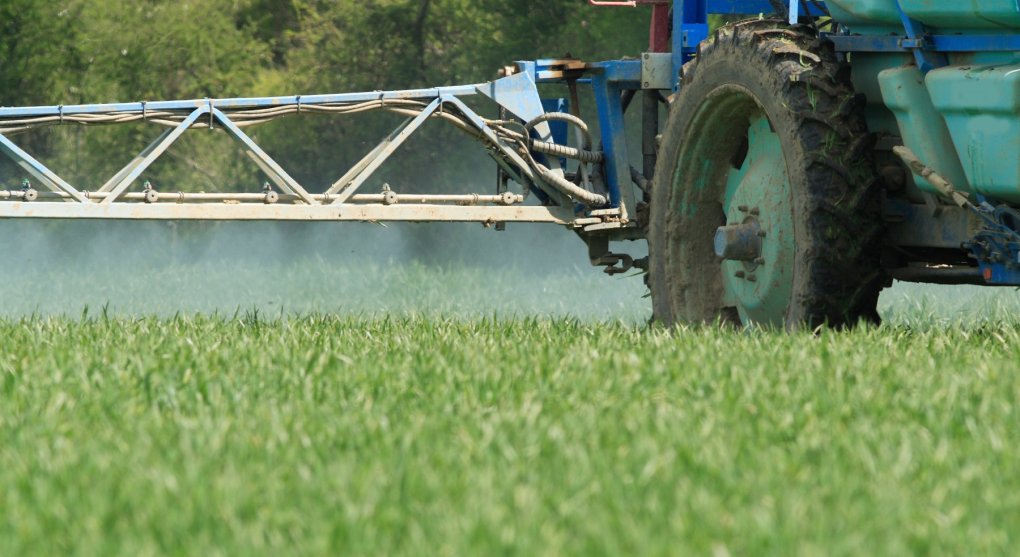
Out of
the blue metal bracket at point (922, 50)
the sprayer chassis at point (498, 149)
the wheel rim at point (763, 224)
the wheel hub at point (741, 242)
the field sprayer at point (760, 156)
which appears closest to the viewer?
the field sprayer at point (760, 156)

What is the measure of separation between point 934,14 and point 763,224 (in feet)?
4.23

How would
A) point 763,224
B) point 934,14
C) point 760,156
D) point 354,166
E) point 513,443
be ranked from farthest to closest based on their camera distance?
1. point 354,166
2. point 760,156
3. point 763,224
4. point 934,14
5. point 513,443

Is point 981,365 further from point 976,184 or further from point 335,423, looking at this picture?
point 335,423

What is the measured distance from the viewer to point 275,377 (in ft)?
17.7

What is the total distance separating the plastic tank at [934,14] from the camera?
5727 millimetres

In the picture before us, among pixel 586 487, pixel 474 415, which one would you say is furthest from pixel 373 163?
pixel 586 487

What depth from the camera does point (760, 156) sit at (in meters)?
7.21

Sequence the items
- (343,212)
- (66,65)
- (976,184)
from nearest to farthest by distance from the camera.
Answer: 1. (976,184)
2. (343,212)
3. (66,65)

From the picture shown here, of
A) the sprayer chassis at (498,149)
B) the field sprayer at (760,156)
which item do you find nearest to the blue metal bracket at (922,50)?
the field sprayer at (760,156)

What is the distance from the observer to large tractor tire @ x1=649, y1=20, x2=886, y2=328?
6363mm

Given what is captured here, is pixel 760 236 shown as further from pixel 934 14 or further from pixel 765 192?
pixel 934 14

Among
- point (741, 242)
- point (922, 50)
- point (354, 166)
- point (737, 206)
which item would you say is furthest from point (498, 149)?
point (922, 50)

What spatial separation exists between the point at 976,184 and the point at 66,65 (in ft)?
57.8

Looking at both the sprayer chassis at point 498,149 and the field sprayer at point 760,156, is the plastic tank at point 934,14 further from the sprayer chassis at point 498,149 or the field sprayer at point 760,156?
the sprayer chassis at point 498,149
